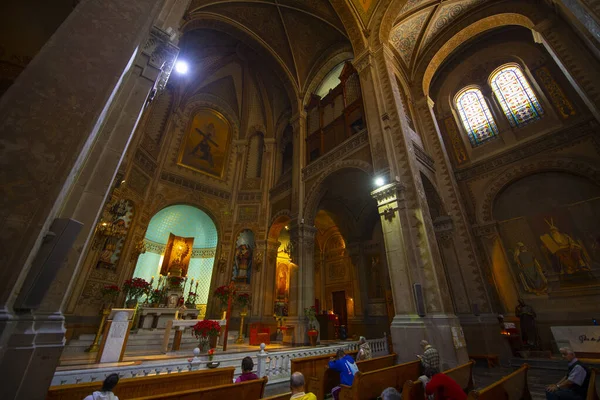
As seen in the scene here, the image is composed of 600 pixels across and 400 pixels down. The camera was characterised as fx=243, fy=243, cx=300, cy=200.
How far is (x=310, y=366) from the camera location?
4570 millimetres

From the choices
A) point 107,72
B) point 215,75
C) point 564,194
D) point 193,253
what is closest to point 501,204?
point 564,194

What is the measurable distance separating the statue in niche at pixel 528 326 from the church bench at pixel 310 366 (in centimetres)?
757

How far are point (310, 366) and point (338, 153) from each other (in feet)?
25.3

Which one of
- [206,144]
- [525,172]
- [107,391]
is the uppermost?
[206,144]

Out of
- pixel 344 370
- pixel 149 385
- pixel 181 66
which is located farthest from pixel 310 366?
pixel 181 66

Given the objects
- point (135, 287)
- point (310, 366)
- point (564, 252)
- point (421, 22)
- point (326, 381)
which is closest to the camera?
point (326, 381)

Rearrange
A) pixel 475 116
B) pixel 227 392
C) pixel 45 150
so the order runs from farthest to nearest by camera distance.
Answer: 1. pixel 475 116
2. pixel 227 392
3. pixel 45 150

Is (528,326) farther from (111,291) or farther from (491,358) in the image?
(111,291)

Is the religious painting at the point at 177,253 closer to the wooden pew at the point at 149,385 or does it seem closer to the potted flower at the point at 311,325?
the potted flower at the point at 311,325

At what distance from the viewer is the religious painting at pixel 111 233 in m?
8.52

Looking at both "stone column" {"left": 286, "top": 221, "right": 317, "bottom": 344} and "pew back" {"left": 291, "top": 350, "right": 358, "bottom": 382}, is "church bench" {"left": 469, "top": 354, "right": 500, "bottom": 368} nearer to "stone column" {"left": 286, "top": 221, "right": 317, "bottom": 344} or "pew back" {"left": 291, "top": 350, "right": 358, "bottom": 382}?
"stone column" {"left": 286, "top": 221, "right": 317, "bottom": 344}

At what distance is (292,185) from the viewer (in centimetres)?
1181

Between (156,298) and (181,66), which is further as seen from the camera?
(181,66)

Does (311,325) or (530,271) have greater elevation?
(530,271)
